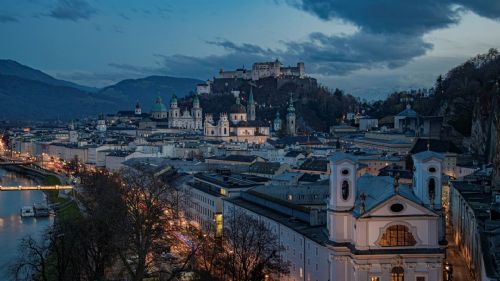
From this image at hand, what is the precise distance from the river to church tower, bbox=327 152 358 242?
13.5m

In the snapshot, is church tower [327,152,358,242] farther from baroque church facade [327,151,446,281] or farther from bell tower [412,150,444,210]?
bell tower [412,150,444,210]

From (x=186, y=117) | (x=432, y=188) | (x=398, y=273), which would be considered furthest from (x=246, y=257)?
(x=186, y=117)

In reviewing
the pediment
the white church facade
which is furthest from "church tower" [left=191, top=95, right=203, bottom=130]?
the pediment

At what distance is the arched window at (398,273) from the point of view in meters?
20.6

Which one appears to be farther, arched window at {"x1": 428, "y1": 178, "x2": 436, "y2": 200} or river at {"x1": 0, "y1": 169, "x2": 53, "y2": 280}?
river at {"x1": 0, "y1": 169, "x2": 53, "y2": 280}

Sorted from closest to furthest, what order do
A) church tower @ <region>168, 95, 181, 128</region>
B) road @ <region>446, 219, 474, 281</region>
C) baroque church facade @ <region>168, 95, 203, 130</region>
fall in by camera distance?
road @ <region>446, 219, 474, 281</region>
baroque church facade @ <region>168, 95, 203, 130</region>
church tower @ <region>168, 95, 181, 128</region>

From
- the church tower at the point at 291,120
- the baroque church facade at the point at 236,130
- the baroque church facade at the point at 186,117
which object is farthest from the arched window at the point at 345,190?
the baroque church facade at the point at 186,117

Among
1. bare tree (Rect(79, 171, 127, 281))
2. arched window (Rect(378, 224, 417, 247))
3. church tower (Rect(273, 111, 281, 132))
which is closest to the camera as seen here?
arched window (Rect(378, 224, 417, 247))

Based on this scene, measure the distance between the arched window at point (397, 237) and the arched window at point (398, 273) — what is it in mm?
595

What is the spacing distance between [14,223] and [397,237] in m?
32.1

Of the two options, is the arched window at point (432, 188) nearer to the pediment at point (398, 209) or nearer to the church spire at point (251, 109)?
the pediment at point (398, 209)

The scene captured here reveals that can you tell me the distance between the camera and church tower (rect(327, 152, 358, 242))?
838 inches

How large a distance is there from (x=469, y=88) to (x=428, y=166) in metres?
40.3

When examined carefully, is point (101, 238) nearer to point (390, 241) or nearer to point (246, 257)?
point (246, 257)
